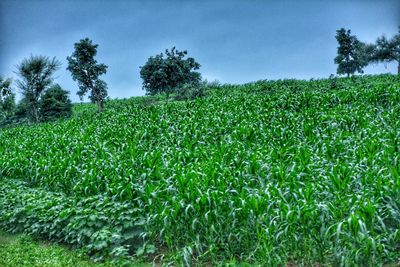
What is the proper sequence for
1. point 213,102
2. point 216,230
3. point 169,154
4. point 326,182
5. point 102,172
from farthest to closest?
point 213,102 < point 169,154 < point 102,172 < point 326,182 < point 216,230

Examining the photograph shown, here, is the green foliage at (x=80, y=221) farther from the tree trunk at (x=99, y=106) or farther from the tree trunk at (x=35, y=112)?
the tree trunk at (x=99, y=106)

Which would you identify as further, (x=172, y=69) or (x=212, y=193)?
(x=172, y=69)

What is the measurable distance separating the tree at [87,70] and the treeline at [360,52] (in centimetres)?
2738

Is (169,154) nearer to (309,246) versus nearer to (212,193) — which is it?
(212,193)

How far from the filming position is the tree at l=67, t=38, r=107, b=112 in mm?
34844

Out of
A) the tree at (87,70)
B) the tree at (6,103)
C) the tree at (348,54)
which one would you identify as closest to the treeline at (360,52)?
the tree at (348,54)

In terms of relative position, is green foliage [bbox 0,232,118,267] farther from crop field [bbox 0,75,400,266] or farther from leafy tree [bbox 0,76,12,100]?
leafy tree [bbox 0,76,12,100]

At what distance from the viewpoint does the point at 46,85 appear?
35.5 metres

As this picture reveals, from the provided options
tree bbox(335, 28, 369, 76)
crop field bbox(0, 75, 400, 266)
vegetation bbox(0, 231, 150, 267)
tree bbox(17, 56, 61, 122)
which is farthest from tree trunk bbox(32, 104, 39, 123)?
tree bbox(335, 28, 369, 76)

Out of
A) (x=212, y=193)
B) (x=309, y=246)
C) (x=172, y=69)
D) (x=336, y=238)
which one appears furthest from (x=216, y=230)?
(x=172, y=69)

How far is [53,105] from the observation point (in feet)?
118

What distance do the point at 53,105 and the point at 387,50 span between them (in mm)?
37356

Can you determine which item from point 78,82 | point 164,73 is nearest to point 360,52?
point 164,73

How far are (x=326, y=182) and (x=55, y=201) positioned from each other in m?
5.34
